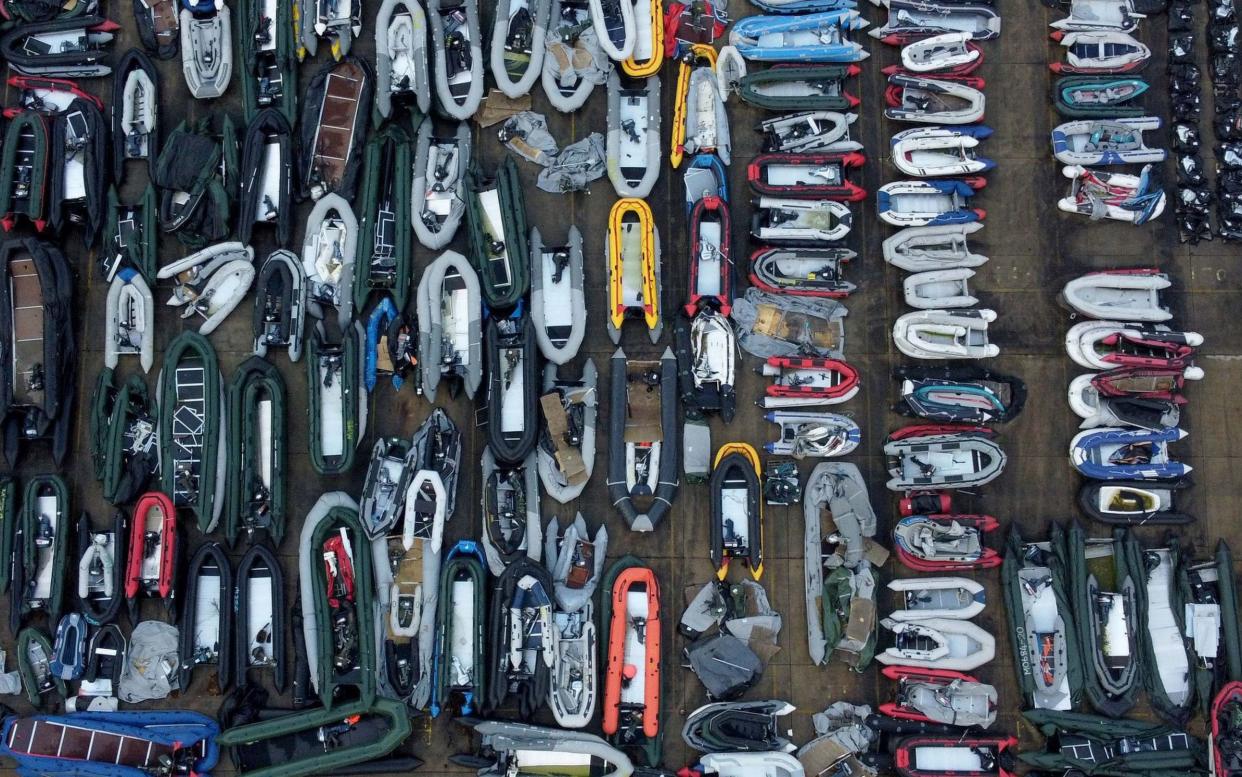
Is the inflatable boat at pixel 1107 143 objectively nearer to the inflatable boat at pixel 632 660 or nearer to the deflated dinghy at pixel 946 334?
the deflated dinghy at pixel 946 334

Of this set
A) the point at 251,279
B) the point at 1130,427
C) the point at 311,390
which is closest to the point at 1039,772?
the point at 1130,427

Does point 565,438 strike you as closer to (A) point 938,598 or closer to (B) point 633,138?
(B) point 633,138

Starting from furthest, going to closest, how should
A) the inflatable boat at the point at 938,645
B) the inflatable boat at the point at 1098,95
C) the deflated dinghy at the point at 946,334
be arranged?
the inflatable boat at the point at 1098,95 → the deflated dinghy at the point at 946,334 → the inflatable boat at the point at 938,645

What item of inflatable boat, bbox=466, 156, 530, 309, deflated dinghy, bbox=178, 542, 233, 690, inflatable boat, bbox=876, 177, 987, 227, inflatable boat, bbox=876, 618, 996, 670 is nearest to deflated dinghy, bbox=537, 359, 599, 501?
inflatable boat, bbox=466, 156, 530, 309

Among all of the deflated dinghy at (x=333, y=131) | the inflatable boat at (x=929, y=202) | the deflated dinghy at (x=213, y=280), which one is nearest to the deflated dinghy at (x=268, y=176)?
the deflated dinghy at (x=333, y=131)

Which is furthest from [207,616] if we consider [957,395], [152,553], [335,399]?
[957,395]

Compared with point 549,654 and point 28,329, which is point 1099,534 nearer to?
point 549,654
